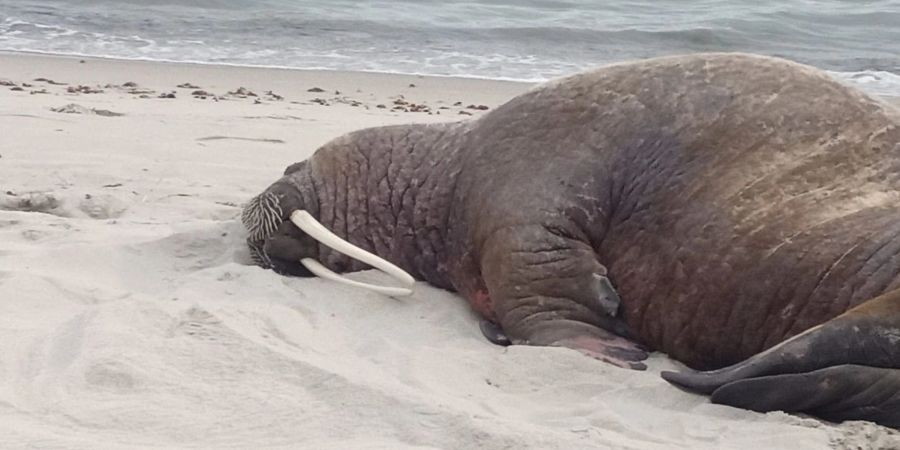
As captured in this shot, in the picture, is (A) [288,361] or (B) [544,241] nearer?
(A) [288,361]

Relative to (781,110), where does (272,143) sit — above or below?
below

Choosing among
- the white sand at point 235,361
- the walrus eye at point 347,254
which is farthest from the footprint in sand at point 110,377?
the walrus eye at point 347,254

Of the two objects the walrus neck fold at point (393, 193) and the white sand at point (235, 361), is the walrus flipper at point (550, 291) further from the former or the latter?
the walrus neck fold at point (393, 193)

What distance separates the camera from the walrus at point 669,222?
3504mm

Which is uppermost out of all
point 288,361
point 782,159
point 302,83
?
point 782,159

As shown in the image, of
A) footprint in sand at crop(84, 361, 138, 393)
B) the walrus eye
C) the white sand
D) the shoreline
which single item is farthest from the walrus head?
the shoreline

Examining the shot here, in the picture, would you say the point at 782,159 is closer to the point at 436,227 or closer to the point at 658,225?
the point at 658,225

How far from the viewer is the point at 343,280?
476cm

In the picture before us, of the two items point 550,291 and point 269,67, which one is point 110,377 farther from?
point 269,67

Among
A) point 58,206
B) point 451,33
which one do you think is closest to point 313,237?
point 58,206

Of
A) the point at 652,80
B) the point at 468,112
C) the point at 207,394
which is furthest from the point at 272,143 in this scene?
the point at 207,394

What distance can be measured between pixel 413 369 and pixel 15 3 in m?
16.1

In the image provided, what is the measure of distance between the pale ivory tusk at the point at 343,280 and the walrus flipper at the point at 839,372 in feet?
5.18

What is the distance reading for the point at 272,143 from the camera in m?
8.06
